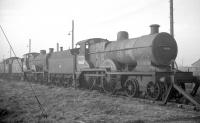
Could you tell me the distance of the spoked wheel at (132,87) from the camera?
40.1 feet

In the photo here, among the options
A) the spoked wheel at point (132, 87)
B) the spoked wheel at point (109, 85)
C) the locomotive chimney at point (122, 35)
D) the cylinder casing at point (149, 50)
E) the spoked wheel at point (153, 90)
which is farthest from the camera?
the locomotive chimney at point (122, 35)

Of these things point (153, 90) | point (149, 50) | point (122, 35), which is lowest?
point (153, 90)

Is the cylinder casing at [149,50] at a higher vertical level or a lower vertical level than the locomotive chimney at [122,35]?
lower

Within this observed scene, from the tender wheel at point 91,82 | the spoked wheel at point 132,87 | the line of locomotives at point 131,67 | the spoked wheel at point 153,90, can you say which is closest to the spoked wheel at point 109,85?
the line of locomotives at point 131,67

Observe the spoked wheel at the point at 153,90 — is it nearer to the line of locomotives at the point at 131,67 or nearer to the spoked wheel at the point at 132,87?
the line of locomotives at the point at 131,67

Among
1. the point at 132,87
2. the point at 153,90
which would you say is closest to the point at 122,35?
the point at 132,87

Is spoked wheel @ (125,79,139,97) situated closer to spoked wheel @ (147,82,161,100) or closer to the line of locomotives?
the line of locomotives

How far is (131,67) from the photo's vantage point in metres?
13.9

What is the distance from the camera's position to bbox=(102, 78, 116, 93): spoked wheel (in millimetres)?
14094

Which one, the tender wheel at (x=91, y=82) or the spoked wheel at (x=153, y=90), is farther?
the tender wheel at (x=91, y=82)

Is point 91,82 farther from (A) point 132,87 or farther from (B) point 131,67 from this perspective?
(A) point 132,87

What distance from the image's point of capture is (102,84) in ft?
48.8

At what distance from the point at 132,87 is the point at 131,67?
174 centimetres

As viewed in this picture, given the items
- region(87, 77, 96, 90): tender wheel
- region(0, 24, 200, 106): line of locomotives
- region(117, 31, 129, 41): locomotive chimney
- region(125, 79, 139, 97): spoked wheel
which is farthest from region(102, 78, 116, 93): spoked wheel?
region(117, 31, 129, 41): locomotive chimney
